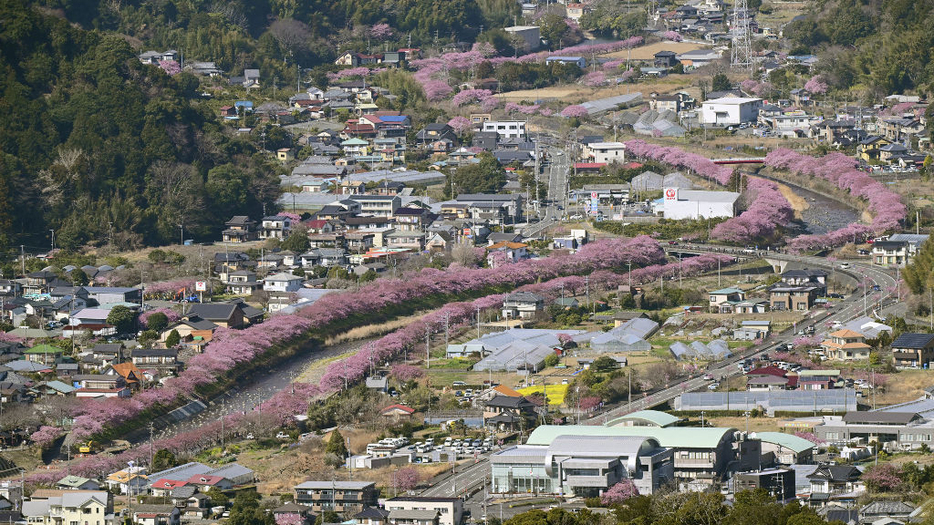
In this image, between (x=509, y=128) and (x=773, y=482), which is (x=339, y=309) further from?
(x=509, y=128)

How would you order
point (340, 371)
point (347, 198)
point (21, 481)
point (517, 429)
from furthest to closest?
point (347, 198), point (340, 371), point (517, 429), point (21, 481)

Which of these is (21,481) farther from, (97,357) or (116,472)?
(97,357)

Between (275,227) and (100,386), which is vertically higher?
(275,227)

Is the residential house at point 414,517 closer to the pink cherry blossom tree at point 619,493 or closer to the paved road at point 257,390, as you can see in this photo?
the pink cherry blossom tree at point 619,493

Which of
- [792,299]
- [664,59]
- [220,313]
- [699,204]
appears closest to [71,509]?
[220,313]

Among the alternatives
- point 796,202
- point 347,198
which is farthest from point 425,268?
point 796,202

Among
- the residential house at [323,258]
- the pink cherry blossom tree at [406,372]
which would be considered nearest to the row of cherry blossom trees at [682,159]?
the residential house at [323,258]

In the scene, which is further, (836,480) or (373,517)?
(836,480)
